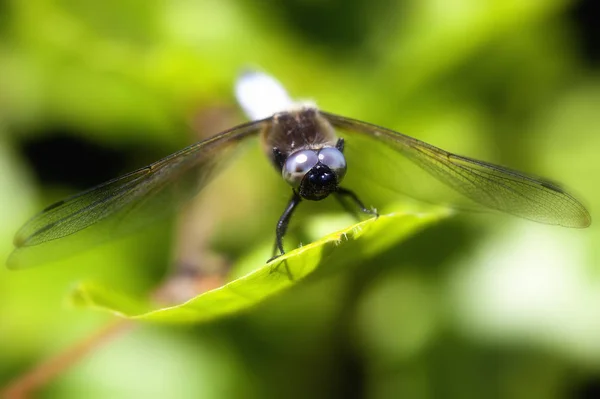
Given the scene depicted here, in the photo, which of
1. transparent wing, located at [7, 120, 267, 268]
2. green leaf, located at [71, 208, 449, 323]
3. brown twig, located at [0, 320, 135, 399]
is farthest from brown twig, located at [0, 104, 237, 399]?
green leaf, located at [71, 208, 449, 323]

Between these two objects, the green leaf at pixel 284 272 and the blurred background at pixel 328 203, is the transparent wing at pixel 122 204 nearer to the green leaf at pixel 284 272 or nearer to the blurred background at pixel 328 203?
the blurred background at pixel 328 203

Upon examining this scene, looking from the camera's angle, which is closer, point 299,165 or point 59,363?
point 299,165

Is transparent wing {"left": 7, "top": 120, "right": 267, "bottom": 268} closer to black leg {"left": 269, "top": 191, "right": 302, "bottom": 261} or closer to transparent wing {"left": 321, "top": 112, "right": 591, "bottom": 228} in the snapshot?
black leg {"left": 269, "top": 191, "right": 302, "bottom": 261}

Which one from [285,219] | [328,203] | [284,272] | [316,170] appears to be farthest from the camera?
[328,203]

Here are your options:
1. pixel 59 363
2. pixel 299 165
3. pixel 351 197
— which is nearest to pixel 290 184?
pixel 299 165

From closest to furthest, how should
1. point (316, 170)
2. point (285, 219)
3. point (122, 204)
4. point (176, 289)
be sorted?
point (316, 170)
point (285, 219)
point (122, 204)
point (176, 289)

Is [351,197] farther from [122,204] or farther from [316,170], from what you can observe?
[122,204]

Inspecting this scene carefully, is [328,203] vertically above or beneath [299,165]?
above

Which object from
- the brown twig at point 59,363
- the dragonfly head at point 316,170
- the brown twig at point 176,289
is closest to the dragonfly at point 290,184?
the dragonfly head at point 316,170
